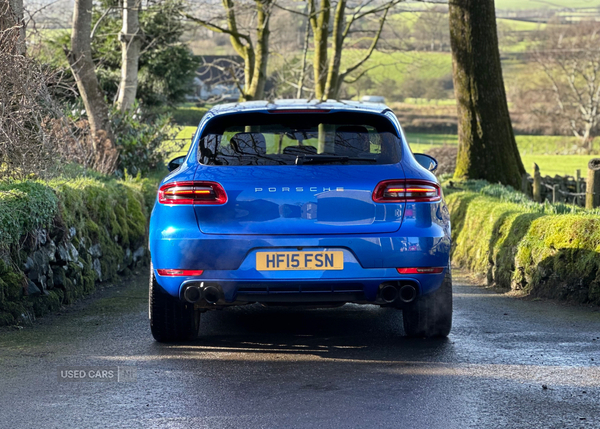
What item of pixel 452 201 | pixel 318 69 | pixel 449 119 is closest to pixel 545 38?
pixel 449 119

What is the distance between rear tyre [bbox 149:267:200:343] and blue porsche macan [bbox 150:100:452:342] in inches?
13.3

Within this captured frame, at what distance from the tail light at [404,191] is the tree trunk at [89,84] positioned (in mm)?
10024

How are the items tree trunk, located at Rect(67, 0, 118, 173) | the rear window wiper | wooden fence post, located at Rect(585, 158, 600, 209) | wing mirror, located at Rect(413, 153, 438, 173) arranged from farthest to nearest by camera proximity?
tree trunk, located at Rect(67, 0, 118, 173) → wooden fence post, located at Rect(585, 158, 600, 209) → wing mirror, located at Rect(413, 153, 438, 173) → the rear window wiper

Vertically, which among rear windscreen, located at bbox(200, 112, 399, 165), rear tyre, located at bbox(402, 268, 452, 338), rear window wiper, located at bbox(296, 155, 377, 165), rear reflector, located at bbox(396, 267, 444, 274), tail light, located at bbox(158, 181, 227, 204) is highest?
rear windscreen, located at bbox(200, 112, 399, 165)

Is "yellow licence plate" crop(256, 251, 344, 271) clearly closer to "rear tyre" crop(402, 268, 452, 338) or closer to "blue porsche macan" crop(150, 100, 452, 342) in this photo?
"blue porsche macan" crop(150, 100, 452, 342)

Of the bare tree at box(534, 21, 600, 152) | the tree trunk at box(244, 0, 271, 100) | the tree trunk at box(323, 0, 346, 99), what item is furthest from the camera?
the bare tree at box(534, 21, 600, 152)

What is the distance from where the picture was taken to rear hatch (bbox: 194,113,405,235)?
5773 millimetres

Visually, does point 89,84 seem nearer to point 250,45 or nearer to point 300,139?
Result: point 300,139

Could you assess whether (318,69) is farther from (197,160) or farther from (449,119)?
(449,119)

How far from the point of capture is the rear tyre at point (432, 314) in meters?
6.42

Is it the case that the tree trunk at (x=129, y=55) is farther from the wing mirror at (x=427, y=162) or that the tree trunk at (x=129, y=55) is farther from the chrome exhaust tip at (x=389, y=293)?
the chrome exhaust tip at (x=389, y=293)

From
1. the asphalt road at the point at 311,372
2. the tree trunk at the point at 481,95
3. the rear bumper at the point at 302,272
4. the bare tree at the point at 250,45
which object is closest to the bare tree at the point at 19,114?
the asphalt road at the point at 311,372

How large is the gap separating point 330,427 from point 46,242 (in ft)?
15.3

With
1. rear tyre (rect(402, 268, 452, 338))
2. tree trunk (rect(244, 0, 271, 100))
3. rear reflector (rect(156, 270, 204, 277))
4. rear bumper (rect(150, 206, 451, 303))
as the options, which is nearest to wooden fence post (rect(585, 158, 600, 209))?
rear tyre (rect(402, 268, 452, 338))
